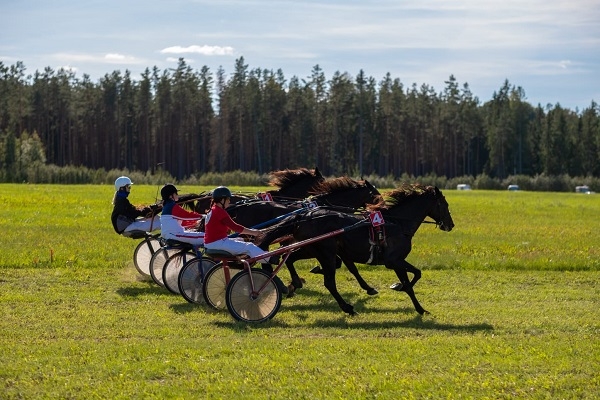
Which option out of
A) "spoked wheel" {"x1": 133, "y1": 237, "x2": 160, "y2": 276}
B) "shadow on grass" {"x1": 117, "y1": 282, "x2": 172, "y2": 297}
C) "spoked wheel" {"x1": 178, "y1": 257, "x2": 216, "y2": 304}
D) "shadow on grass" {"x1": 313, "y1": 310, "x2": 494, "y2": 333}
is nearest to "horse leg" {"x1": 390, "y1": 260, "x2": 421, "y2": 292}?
"shadow on grass" {"x1": 313, "y1": 310, "x2": 494, "y2": 333}

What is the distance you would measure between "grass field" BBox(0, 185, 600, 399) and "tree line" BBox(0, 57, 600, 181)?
7925 cm

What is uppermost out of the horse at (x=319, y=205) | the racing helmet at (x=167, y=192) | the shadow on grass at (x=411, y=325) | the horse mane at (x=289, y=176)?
the horse mane at (x=289, y=176)

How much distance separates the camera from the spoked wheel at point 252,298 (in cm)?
1257

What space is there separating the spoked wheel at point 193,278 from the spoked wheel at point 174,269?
0.86 metres

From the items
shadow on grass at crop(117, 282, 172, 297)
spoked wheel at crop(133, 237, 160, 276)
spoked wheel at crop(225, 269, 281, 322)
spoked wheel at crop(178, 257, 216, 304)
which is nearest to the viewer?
spoked wheel at crop(225, 269, 281, 322)

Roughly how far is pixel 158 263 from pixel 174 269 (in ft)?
3.68

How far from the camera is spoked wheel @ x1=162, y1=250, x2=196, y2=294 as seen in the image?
1527 centimetres

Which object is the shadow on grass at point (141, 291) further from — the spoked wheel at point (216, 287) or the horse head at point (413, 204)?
the horse head at point (413, 204)

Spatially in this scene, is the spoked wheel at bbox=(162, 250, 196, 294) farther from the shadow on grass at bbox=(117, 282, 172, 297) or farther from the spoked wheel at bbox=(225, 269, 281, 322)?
the spoked wheel at bbox=(225, 269, 281, 322)

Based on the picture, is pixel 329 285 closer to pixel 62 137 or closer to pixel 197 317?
pixel 197 317

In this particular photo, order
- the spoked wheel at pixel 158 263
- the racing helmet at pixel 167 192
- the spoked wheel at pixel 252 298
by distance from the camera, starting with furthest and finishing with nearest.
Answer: the spoked wheel at pixel 158 263
the racing helmet at pixel 167 192
the spoked wheel at pixel 252 298

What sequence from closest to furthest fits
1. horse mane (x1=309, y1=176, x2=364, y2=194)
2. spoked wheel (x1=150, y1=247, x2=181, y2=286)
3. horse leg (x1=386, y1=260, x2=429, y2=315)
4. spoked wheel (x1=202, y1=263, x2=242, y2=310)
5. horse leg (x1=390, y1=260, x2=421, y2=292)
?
1. spoked wheel (x1=202, y1=263, x2=242, y2=310)
2. horse leg (x1=386, y1=260, x2=429, y2=315)
3. horse leg (x1=390, y1=260, x2=421, y2=292)
4. spoked wheel (x1=150, y1=247, x2=181, y2=286)
5. horse mane (x1=309, y1=176, x2=364, y2=194)

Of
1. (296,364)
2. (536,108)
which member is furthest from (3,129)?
(296,364)

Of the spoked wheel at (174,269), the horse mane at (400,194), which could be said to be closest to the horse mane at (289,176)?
the horse mane at (400,194)
